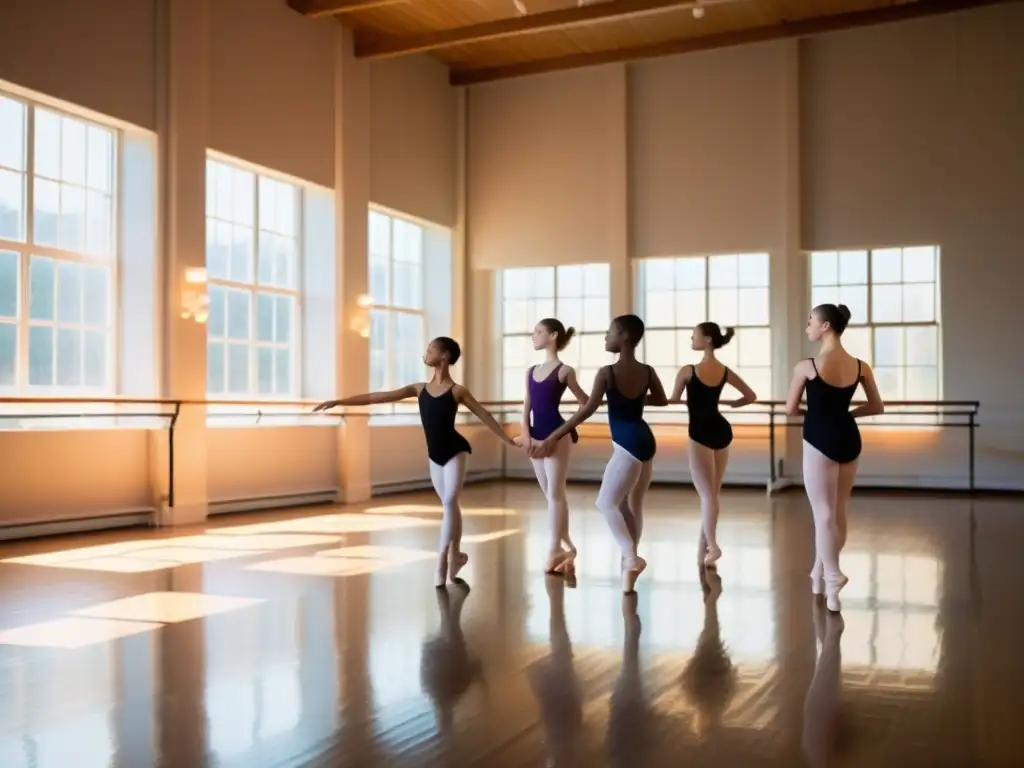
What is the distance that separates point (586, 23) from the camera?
11234mm

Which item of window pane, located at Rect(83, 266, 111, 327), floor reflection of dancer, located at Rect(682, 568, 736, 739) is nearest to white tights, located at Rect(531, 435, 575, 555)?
floor reflection of dancer, located at Rect(682, 568, 736, 739)

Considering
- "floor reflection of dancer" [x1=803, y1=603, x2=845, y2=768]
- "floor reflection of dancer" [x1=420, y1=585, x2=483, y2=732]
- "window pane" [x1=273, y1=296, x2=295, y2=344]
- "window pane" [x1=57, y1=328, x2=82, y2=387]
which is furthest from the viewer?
"window pane" [x1=273, y1=296, x2=295, y2=344]

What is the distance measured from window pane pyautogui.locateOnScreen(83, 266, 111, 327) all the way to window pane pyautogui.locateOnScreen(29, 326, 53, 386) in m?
0.45

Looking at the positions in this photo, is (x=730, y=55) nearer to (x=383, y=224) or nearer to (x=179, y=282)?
(x=383, y=224)

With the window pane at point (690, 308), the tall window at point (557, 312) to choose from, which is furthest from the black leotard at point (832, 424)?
the tall window at point (557, 312)

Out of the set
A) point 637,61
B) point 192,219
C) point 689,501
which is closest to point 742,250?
point 637,61

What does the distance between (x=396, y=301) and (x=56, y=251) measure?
17.4 feet

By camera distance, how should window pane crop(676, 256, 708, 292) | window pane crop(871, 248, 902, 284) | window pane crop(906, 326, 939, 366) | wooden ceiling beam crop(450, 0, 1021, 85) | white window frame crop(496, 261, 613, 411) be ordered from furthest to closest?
white window frame crop(496, 261, 613, 411) → window pane crop(676, 256, 708, 292) → window pane crop(871, 248, 902, 284) → window pane crop(906, 326, 939, 366) → wooden ceiling beam crop(450, 0, 1021, 85)

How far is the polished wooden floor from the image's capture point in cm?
285

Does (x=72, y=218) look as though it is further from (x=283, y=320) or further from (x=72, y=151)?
(x=283, y=320)

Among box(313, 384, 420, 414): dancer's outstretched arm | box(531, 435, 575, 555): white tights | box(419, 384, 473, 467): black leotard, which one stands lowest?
box(531, 435, 575, 555): white tights

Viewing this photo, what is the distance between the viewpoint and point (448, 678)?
11.8ft

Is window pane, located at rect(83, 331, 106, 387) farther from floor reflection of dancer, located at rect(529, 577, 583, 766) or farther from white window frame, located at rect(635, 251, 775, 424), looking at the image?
white window frame, located at rect(635, 251, 775, 424)

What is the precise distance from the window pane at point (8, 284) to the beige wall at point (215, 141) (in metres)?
0.99
